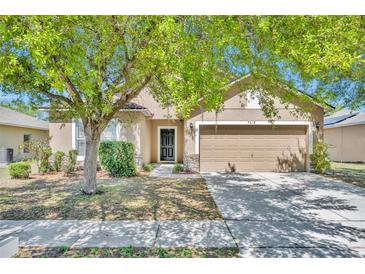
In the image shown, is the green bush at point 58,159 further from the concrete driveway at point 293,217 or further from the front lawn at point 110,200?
the concrete driveway at point 293,217

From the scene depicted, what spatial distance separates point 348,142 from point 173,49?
65.6 feet

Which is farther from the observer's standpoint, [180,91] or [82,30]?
[82,30]

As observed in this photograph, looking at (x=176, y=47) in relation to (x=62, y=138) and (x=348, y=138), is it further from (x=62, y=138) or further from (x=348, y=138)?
(x=348, y=138)

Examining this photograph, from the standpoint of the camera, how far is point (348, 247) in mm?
4125

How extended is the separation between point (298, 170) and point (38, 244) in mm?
12144

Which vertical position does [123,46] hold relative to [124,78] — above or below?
above

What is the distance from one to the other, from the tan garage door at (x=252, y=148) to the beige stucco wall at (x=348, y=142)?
627cm

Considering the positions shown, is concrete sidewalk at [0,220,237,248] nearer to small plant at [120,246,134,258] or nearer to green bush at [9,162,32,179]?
small plant at [120,246,134,258]

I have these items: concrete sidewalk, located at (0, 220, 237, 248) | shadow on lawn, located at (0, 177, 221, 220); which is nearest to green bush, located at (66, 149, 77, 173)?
shadow on lawn, located at (0, 177, 221, 220)

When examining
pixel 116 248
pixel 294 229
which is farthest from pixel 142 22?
pixel 294 229

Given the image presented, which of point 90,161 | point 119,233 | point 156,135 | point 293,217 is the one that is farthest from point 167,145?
point 119,233

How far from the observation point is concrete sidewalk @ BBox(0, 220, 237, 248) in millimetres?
4211

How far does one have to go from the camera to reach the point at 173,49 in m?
4.69

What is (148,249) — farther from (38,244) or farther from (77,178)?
(77,178)
